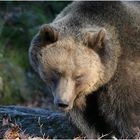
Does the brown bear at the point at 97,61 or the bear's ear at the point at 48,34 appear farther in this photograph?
the bear's ear at the point at 48,34

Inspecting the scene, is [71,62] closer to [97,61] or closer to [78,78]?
[78,78]

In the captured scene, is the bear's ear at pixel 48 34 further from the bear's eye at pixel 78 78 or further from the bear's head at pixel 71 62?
the bear's eye at pixel 78 78

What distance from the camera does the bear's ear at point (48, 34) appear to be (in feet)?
25.5

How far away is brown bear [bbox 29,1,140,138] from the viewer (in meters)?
7.62

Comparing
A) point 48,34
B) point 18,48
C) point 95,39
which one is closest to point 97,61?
point 95,39

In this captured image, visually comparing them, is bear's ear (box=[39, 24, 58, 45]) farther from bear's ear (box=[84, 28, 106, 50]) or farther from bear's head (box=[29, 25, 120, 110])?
bear's ear (box=[84, 28, 106, 50])

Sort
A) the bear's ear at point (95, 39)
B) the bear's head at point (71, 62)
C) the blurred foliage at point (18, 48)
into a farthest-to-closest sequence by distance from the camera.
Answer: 1. the blurred foliage at point (18, 48)
2. the bear's ear at point (95, 39)
3. the bear's head at point (71, 62)

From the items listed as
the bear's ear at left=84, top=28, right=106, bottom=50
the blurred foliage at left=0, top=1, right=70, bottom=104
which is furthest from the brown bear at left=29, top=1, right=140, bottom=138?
the blurred foliage at left=0, top=1, right=70, bottom=104

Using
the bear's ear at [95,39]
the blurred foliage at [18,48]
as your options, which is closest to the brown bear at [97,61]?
the bear's ear at [95,39]

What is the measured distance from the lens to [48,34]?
7809 millimetres

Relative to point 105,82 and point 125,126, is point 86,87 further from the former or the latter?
point 125,126

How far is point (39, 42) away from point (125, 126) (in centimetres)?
160

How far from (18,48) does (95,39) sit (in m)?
8.73

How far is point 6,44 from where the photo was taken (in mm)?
16156
